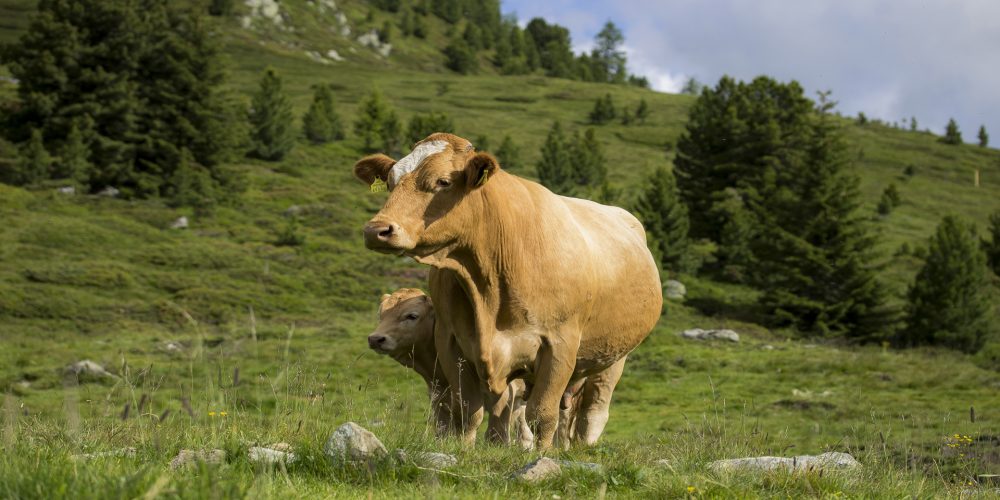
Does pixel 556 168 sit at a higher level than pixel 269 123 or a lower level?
lower

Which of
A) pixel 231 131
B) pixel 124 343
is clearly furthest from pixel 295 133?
pixel 124 343

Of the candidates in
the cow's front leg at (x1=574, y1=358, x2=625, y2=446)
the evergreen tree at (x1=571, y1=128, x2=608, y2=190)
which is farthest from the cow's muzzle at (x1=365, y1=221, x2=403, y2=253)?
the evergreen tree at (x1=571, y1=128, x2=608, y2=190)

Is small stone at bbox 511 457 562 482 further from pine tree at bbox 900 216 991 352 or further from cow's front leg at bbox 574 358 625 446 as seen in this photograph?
pine tree at bbox 900 216 991 352

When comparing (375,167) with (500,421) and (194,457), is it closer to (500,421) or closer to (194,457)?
(500,421)

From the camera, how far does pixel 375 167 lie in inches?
260

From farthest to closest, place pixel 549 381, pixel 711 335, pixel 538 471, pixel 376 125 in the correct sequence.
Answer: pixel 376 125, pixel 711 335, pixel 549 381, pixel 538 471

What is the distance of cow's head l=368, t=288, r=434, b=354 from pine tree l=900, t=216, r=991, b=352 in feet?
130

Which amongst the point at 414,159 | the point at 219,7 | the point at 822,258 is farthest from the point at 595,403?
the point at 219,7

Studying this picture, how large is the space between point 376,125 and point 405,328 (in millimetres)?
71886

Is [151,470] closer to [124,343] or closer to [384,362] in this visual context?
[384,362]

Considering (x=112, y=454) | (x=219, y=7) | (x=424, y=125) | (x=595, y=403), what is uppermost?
(x=219, y=7)

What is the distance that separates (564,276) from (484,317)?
644 mm

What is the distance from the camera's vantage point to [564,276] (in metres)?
6.66

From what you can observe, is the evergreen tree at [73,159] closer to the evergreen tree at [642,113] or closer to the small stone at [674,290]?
the small stone at [674,290]
